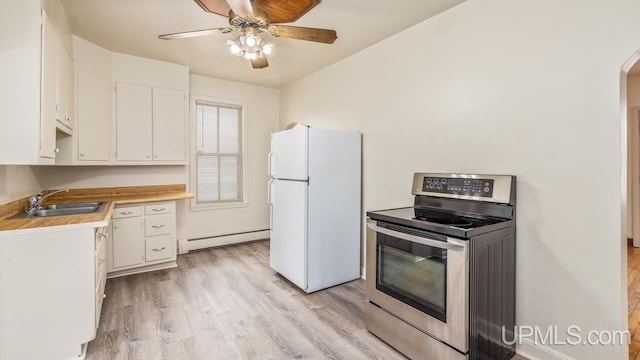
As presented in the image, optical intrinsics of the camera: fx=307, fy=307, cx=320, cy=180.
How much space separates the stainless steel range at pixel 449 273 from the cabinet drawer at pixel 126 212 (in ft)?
9.04

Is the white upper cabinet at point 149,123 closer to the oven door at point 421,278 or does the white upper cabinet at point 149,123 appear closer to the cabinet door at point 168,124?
the cabinet door at point 168,124

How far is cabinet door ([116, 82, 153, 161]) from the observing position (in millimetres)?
3729

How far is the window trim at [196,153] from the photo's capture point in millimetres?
4477

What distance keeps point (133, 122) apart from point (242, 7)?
8.54 ft

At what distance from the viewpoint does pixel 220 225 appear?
475 cm

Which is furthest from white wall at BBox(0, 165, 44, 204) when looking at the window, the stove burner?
the stove burner

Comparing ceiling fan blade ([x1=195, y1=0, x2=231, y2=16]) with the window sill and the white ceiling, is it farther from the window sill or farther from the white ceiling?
the window sill

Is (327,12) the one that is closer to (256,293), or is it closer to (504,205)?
(504,205)

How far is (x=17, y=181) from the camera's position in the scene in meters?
2.57

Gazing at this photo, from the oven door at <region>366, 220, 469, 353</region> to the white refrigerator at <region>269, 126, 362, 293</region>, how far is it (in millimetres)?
869

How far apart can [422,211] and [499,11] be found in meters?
1.56

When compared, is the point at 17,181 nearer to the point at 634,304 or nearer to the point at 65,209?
the point at 65,209

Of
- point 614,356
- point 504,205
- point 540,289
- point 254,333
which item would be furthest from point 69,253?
point 614,356

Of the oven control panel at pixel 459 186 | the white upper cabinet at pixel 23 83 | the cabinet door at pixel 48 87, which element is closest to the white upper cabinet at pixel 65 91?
the cabinet door at pixel 48 87
